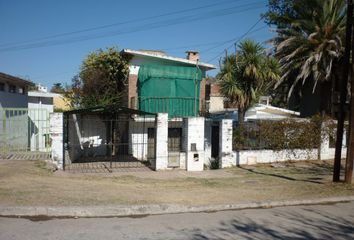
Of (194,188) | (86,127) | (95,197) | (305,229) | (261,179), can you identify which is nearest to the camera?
(305,229)

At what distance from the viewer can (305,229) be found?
26.4 ft

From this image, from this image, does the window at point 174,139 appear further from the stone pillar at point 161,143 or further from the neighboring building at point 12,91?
the neighboring building at point 12,91

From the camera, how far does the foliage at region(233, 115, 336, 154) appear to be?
2006 centimetres

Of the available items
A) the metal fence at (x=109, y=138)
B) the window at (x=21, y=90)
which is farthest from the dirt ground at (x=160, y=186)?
the window at (x=21, y=90)

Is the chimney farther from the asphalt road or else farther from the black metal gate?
the asphalt road

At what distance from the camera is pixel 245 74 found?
2097 centimetres

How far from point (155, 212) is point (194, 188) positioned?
378 centimetres

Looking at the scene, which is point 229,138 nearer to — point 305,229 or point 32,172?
point 32,172

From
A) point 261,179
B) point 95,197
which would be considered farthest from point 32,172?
point 261,179

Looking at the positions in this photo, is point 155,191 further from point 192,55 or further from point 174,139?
point 192,55

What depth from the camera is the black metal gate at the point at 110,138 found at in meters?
21.0

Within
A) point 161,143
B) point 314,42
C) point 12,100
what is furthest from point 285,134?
point 12,100

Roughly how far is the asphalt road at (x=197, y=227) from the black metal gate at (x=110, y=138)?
1135 cm

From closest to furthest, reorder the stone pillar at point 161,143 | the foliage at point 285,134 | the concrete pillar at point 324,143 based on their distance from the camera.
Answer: the stone pillar at point 161,143
the foliage at point 285,134
the concrete pillar at point 324,143
